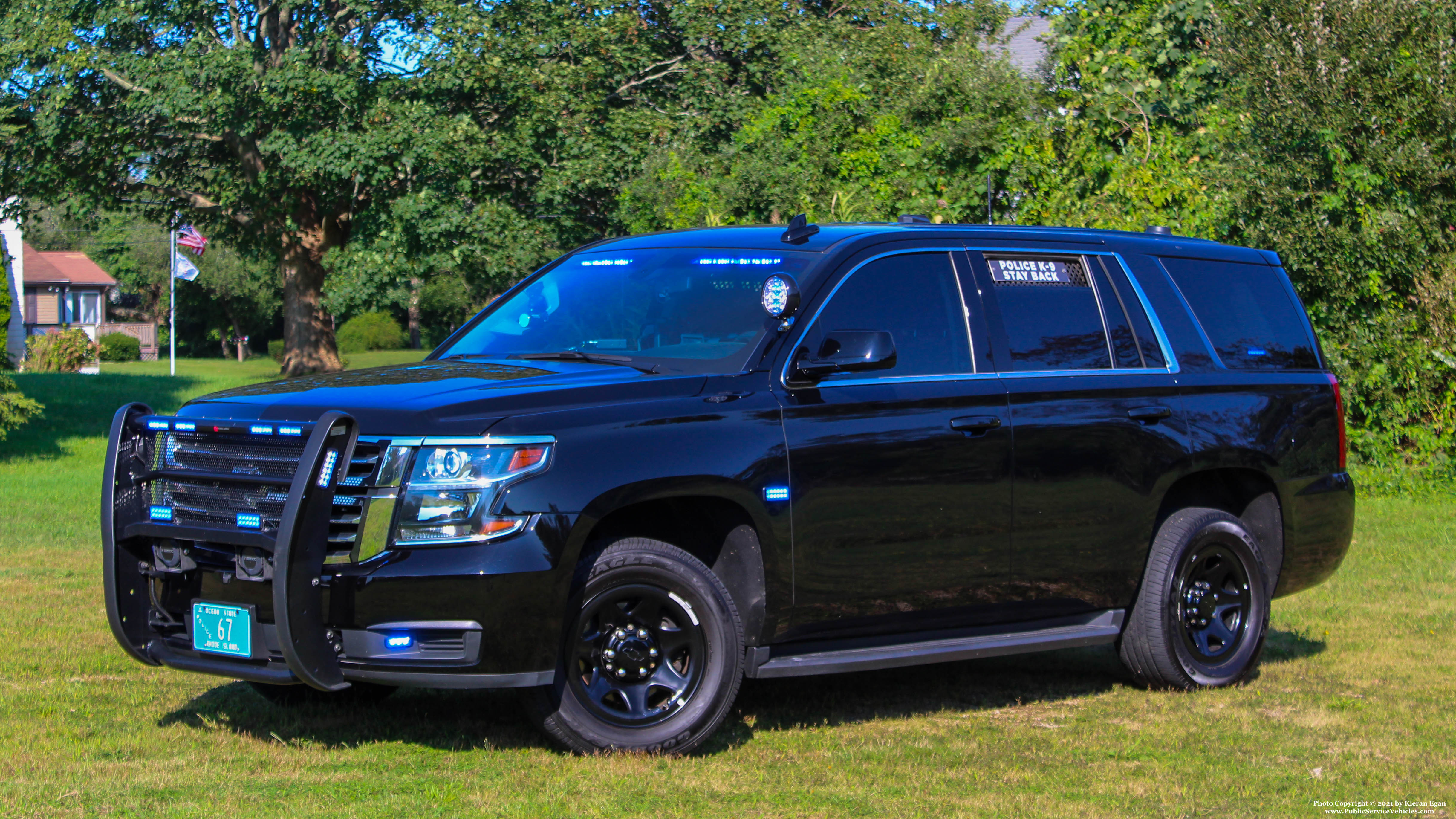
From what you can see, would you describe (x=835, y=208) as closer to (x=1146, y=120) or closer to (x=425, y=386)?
(x=1146, y=120)

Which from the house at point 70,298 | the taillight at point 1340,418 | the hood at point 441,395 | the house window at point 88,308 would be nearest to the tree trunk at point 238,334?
the house at point 70,298

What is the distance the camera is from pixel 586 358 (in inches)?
237

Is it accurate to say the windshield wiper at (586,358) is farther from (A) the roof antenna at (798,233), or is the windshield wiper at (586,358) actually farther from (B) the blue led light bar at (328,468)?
(B) the blue led light bar at (328,468)

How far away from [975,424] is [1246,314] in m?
2.15

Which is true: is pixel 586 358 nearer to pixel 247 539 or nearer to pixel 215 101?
pixel 247 539

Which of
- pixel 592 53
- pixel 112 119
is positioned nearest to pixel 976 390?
pixel 592 53

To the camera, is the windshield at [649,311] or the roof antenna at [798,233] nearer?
the windshield at [649,311]

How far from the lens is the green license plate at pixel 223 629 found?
5.17 m

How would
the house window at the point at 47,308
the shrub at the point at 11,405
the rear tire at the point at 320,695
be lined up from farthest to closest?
1. the house window at the point at 47,308
2. the shrub at the point at 11,405
3. the rear tire at the point at 320,695

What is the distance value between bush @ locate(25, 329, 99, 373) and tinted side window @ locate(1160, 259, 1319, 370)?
35567 millimetres

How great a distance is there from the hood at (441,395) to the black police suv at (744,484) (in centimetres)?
2

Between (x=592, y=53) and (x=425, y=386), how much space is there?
73.0 feet

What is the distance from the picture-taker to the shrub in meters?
17.8

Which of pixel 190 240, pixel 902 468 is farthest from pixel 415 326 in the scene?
pixel 902 468
